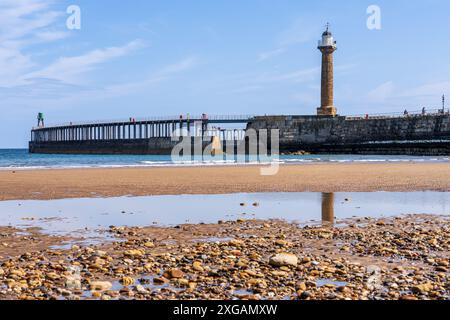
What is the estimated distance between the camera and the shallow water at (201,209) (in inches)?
365

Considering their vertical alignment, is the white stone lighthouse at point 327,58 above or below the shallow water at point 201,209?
above

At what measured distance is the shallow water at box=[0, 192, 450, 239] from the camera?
9281mm

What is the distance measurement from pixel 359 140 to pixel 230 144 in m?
22.3

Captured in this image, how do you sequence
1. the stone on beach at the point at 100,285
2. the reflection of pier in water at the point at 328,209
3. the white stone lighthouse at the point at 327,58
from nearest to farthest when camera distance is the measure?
the stone on beach at the point at 100,285 < the reflection of pier in water at the point at 328,209 < the white stone lighthouse at the point at 327,58

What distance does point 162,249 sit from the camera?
6773mm

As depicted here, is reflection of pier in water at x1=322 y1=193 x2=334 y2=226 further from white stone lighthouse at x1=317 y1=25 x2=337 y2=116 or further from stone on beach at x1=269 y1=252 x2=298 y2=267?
white stone lighthouse at x1=317 y1=25 x2=337 y2=116

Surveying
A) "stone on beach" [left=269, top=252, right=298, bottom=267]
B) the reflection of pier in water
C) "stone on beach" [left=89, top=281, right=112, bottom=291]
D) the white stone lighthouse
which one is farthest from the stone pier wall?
"stone on beach" [left=89, top=281, right=112, bottom=291]

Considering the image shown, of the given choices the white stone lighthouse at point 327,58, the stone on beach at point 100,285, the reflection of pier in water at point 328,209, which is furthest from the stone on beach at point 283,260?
the white stone lighthouse at point 327,58

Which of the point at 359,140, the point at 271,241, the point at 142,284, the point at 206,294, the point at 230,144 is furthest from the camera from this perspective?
the point at 230,144

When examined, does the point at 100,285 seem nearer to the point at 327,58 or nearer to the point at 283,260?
the point at 283,260

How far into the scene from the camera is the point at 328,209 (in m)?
11.0

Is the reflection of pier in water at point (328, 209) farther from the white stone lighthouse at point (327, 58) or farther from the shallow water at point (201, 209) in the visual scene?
the white stone lighthouse at point (327, 58)
